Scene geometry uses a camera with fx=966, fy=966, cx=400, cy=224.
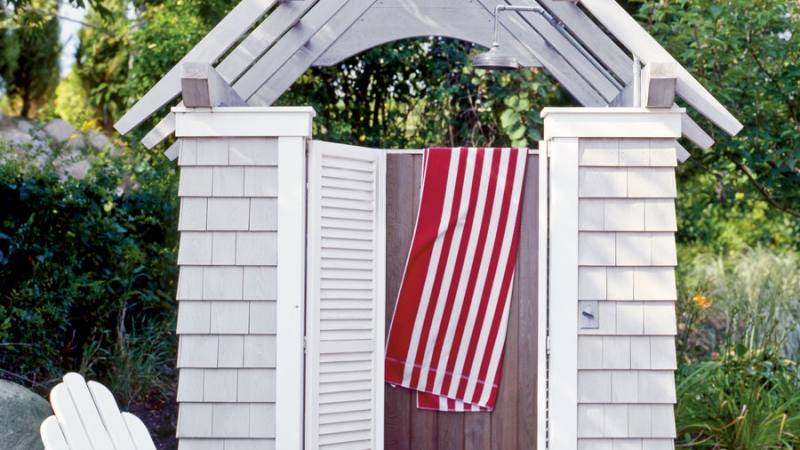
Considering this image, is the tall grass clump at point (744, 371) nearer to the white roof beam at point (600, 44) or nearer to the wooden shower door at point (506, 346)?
the wooden shower door at point (506, 346)

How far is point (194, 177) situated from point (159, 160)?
4.12 m

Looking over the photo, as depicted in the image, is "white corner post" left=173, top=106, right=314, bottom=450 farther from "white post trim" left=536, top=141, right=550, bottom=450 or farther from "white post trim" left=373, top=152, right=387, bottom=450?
"white post trim" left=536, top=141, right=550, bottom=450

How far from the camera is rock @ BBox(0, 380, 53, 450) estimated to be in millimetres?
4320

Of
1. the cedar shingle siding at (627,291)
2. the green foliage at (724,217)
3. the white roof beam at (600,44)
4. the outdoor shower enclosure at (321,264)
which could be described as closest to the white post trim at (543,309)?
the outdoor shower enclosure at (321,264)

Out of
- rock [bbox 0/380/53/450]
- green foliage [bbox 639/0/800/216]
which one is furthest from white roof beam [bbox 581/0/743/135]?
rock [bbox 0/380/53/450]

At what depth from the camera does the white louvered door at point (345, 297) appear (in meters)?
4.03

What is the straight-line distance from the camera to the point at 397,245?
15.3 ft

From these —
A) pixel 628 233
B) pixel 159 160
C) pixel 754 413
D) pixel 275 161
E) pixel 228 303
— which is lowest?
pixel 754 413

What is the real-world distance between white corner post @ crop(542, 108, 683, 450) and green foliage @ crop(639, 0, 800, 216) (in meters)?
2.02

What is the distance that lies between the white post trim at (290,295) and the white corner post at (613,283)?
104 cm

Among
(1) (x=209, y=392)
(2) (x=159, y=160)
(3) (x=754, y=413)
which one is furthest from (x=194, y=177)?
(2) (x=159, y=160)

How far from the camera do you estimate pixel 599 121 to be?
13.1 feet

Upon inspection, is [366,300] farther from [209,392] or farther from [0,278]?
[0,278]

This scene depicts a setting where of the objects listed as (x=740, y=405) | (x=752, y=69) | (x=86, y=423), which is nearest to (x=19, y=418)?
(x=86, y=423)
